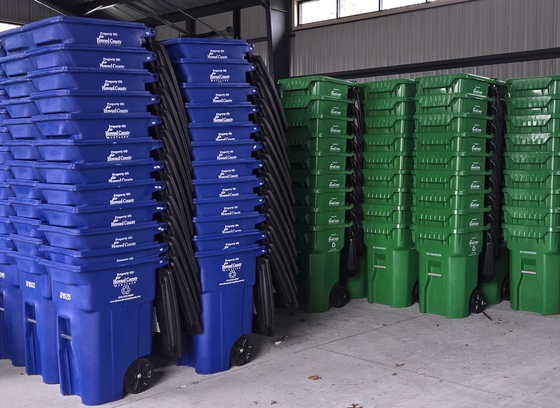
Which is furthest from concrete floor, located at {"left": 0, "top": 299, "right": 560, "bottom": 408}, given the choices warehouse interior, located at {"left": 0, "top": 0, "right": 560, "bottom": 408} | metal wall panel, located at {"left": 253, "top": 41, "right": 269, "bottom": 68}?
metal wall panel, located at {"left": 253, "top": 41, "right": 269, "bottom": 68}

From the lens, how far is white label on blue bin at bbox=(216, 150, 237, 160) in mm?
4977

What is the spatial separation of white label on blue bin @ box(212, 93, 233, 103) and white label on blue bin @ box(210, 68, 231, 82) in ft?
0.36

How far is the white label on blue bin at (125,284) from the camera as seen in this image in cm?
440

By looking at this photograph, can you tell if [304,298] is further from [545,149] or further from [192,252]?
[545,149]

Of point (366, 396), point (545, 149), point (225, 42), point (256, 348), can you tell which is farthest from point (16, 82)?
point (545, 149)

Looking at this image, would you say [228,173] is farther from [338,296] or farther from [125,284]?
[338,296]

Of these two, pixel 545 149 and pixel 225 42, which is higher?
pixel 225 42

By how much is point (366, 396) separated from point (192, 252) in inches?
62.1

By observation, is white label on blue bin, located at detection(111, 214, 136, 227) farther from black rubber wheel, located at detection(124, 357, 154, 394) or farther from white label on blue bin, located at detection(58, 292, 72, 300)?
black rubber wheel, located at detection(124, 357, 154, 394)

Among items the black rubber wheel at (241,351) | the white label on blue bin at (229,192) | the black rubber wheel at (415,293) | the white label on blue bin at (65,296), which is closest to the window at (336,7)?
the black rubber wheel at (415,293)

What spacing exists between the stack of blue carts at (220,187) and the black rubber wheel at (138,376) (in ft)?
1.55

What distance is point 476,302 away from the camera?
675cm

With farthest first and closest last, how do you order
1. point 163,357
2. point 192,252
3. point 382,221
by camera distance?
point 382,221 < point 163,357 < point 192,252

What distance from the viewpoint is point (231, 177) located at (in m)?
5.03
